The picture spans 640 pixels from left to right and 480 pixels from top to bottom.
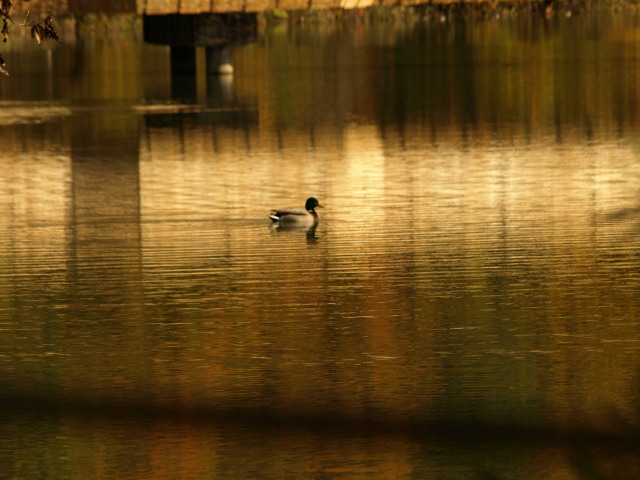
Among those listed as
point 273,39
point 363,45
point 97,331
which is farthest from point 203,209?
point 273,39

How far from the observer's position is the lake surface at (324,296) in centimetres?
990

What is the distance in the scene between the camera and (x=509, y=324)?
13.0 metres

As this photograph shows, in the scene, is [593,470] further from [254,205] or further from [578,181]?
[578,181]

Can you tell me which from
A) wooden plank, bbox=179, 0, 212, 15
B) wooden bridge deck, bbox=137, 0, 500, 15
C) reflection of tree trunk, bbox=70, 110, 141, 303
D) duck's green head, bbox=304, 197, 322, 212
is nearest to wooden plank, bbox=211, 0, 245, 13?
wooden bridge deck, bbox=137, 0, 500, 15

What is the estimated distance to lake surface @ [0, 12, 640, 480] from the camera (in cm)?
990

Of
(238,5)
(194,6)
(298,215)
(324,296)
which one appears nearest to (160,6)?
(194,6)

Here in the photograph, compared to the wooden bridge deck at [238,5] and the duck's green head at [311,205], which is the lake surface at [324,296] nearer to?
the duck's green head at [311,205]

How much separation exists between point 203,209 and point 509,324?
811cm

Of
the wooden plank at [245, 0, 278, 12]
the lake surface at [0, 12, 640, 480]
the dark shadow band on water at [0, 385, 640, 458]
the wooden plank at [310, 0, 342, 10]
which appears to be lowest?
the dark shadow band on water at [0, 385, 640, 458]

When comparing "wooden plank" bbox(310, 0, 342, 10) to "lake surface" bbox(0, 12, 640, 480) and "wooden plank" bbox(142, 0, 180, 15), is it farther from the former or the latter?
"lake surface" bbox(0, 12, 640, 480)

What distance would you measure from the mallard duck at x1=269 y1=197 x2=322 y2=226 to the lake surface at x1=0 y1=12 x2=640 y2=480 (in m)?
0.21

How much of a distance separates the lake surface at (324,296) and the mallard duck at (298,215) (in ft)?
0.69

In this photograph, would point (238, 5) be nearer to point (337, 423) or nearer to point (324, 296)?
point (324, 296)

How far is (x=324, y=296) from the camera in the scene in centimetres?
1450
